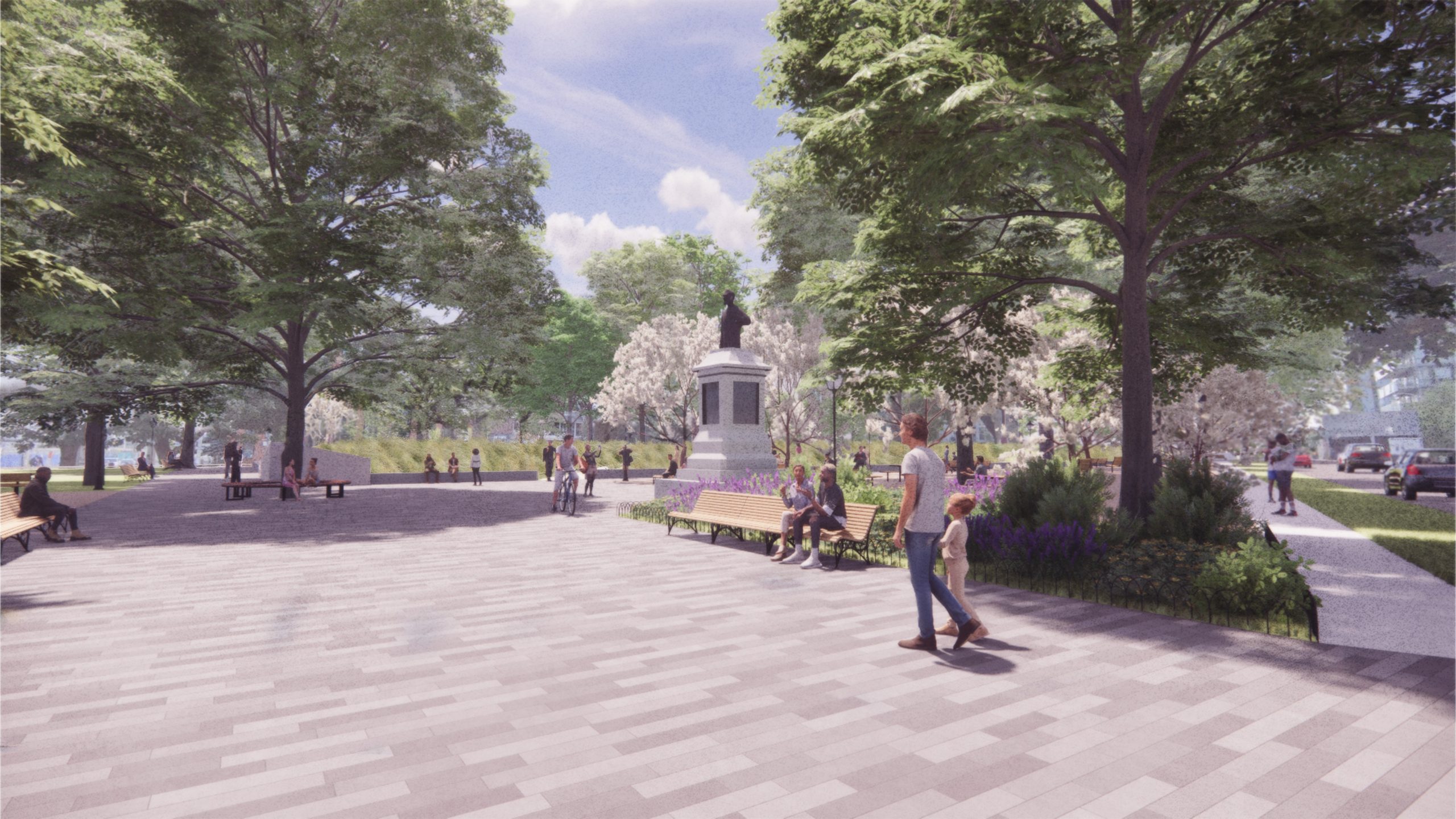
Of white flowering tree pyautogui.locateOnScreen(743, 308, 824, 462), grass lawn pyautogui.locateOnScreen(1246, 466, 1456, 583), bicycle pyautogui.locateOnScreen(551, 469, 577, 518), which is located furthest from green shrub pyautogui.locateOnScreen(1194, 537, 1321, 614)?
white flowering tree pyautogui.locateOnScreen(743, 308, 824, 462)

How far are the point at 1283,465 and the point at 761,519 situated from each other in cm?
1384

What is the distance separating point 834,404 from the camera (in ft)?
74.4

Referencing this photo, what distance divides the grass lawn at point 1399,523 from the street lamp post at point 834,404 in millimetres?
9714

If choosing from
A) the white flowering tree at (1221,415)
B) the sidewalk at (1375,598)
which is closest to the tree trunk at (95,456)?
the sidewalk at (1375,598)

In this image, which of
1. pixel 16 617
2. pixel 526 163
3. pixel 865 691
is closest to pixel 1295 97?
pixel 865 691

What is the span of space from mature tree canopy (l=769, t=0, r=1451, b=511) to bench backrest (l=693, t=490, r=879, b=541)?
3540 millimetres

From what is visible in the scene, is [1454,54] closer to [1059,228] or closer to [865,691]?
[1059,228]

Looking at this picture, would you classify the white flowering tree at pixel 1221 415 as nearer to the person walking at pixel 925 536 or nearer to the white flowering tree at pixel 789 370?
the person walking at pixel 925 536

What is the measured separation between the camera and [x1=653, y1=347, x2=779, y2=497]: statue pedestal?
781 inches

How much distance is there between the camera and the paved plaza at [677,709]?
3.65 m

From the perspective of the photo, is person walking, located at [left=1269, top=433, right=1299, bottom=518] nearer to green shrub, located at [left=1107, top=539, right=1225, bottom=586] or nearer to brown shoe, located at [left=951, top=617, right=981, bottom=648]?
green shrub, located at [left=1107, top=539, right=1225, bottom=586]

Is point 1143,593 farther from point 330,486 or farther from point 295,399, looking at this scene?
point 295,399

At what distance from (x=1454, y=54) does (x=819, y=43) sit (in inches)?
340

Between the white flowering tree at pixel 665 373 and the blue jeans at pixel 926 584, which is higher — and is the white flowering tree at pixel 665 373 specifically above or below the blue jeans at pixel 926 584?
above
